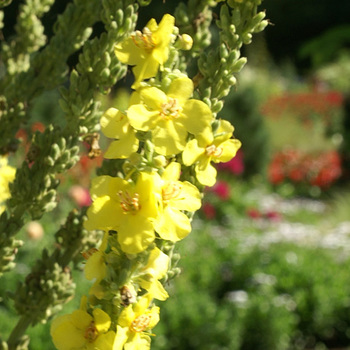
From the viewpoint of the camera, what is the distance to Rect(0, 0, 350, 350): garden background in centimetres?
323

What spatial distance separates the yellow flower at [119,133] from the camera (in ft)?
2.02

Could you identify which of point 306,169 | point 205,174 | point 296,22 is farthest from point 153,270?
point 296,22

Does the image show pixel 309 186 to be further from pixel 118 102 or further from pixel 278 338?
pixel 278 338

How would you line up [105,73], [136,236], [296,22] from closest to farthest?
[136,236] < [105,73] < [296,22]

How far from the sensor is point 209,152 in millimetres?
657

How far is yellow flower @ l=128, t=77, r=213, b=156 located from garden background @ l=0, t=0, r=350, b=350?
20 cm

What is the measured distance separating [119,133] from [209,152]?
0.10 m

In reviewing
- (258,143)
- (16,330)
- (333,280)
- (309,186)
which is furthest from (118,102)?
(16,330)

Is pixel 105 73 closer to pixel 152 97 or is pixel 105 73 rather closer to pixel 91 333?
pixel 152 97

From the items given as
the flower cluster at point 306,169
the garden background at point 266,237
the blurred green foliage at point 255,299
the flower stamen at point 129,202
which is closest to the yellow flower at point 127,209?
the flower stamen at point 129,202

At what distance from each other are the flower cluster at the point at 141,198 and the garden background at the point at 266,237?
18 centimetres

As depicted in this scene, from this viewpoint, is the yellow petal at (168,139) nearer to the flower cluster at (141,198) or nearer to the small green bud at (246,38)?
the flower cluster at (141,198)

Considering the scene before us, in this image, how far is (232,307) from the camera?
342cm

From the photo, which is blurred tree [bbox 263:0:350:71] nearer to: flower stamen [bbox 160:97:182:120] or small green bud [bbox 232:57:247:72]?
small green bud [bbox 232:57:247:72]
